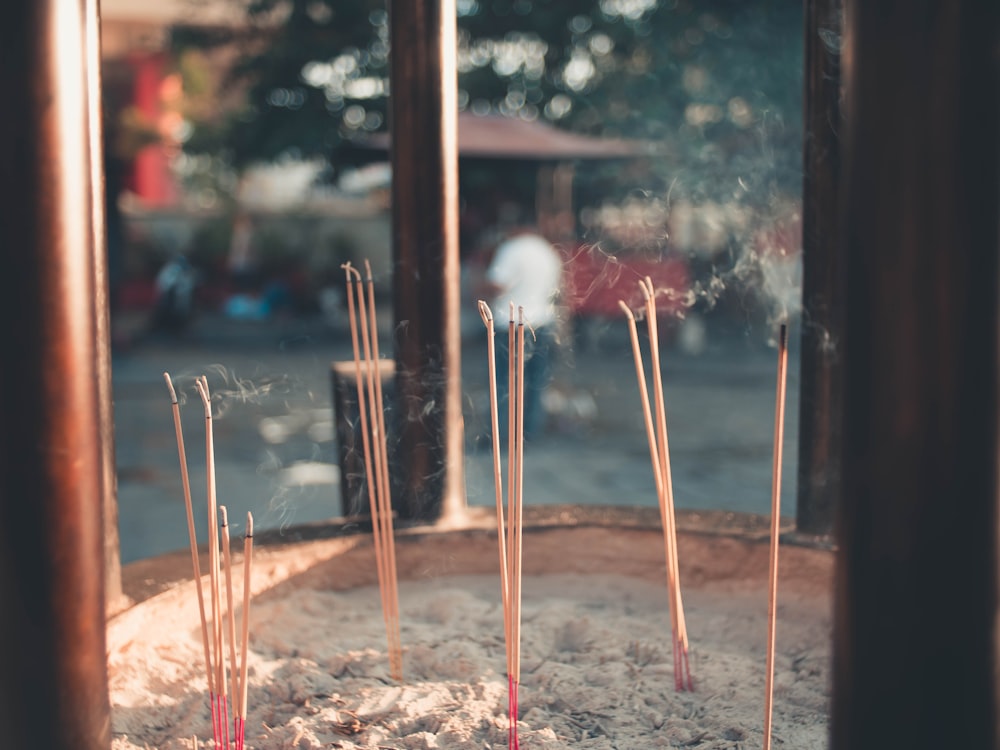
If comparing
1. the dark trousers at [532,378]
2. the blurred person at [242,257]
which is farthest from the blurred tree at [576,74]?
the dark trousers at [532,378]

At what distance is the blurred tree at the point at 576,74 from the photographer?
10648 millimetres

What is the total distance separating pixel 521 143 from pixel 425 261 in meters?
7.51

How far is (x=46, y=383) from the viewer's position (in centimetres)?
142

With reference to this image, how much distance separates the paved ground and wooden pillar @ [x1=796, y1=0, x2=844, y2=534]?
158cm

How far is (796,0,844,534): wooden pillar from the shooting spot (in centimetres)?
303

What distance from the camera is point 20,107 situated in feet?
4.55

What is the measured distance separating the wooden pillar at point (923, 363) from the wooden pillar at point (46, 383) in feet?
3.23

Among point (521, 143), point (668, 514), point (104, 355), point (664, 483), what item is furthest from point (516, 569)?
point (521, 143)

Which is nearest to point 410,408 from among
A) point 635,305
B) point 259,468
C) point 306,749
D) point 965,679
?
point 306,749

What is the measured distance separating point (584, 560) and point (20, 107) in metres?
2.29

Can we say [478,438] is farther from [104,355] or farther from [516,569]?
[516,569]

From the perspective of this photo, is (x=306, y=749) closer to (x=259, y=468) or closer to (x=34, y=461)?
(x=34, y=461)

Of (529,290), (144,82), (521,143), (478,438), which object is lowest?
(478,438)

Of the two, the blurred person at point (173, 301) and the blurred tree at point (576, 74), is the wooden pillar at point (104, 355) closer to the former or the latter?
the blurred tree at point (576, 74)
